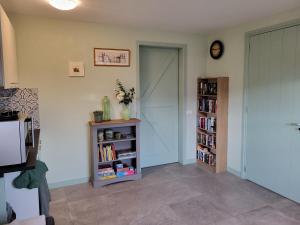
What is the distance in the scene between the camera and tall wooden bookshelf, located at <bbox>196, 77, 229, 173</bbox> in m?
3.81

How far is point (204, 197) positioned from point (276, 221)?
0.86 metres

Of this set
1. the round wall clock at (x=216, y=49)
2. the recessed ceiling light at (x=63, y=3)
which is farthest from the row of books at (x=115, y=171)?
the round wall clock at (x=216, y=49)

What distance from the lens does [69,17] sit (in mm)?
3146

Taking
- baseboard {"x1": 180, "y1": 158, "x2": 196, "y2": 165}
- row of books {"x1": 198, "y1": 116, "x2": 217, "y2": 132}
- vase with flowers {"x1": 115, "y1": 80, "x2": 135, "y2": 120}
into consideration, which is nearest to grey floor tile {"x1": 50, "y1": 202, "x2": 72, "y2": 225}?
vase with flowers {"x1": 115, "y1": 80, "x2": 135, "y2": 120}

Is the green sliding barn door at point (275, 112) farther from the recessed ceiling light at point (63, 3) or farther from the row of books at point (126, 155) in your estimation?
the recessed ceiling light at point (63, 3)

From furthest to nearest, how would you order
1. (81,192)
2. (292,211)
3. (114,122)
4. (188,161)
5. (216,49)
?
(188,161)
(216,49)
(114,122)
(81,192)
(292,211)

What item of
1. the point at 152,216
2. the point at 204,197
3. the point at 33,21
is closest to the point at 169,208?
the point at 152,216

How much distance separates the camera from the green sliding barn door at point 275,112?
2900mm

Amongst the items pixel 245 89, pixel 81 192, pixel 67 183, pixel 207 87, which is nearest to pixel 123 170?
pixel 81 192

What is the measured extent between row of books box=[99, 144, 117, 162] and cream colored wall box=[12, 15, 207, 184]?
0.88 feet

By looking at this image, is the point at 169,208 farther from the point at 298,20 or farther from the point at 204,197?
the point at 298,20

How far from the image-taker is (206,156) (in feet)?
13.6

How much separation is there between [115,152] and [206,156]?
1620 mm

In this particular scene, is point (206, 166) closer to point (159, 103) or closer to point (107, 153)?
point (159, 103)
